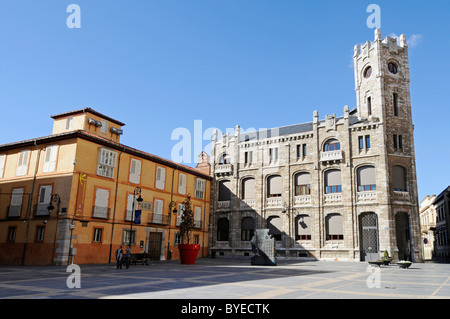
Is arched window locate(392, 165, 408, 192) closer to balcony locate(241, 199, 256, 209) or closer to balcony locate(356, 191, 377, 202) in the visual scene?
balcony locate(356, 191, 377, 202)

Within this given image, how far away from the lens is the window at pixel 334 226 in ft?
113

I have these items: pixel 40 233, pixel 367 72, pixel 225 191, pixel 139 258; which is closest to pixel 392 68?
pixel 367 72

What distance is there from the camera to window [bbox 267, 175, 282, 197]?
3866 cm

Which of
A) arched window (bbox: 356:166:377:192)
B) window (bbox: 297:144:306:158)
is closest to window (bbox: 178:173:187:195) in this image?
window (bbox: 297:144:306:158)

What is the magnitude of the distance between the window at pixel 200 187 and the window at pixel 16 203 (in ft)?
56.5

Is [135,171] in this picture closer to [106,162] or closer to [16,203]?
[106,162]

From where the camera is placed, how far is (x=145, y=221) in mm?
31141

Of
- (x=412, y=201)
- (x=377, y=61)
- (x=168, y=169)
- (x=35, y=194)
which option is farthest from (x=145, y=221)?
(x=377, y=61)

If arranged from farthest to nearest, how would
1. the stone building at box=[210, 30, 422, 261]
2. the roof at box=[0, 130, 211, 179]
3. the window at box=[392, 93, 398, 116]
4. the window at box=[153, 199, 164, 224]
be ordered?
the window at box=[392, 93, 398, 116]
the stone building at box=[210, 30, 422, 261]
the window at box=[153, 199, 164, 224]
the roof at box=[0, 130, 211, 179]

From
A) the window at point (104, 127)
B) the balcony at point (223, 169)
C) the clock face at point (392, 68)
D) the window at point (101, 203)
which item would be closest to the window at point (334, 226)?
the balcony at point (223, 169)

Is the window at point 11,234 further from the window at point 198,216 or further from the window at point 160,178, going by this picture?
the window at point 198,216

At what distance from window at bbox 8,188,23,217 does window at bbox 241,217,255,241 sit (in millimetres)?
22100

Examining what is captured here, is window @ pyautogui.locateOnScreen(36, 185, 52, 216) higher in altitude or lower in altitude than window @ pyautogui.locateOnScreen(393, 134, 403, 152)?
lower
